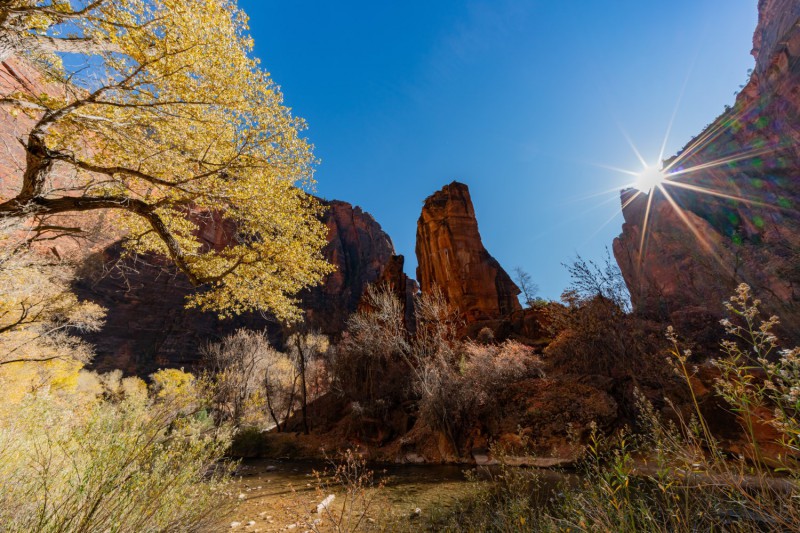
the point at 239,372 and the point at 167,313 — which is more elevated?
the point at 167,313

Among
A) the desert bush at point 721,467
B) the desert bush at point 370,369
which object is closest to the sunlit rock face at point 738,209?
the desert bush at point 370,369

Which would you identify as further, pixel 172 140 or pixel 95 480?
pixel 172 140

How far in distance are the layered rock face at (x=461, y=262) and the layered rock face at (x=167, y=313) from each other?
14790 mm

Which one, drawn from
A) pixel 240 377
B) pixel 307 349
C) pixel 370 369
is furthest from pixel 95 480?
pixel 307 349

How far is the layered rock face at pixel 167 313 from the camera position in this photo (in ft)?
160

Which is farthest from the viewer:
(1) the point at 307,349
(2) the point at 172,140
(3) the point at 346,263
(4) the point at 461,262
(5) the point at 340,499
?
(3) the point at 346,263

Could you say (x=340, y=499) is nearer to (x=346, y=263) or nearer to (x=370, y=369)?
(x=370, y=369)

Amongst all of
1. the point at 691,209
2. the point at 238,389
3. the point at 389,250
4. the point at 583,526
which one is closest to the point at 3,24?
the point at 583,526

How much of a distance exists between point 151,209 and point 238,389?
2633 cm

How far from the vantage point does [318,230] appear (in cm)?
823

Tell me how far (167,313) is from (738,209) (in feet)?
270

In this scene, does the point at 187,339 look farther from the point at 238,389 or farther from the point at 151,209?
the point at 151,209

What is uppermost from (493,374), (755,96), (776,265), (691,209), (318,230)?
(755,96)

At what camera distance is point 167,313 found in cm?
5684
